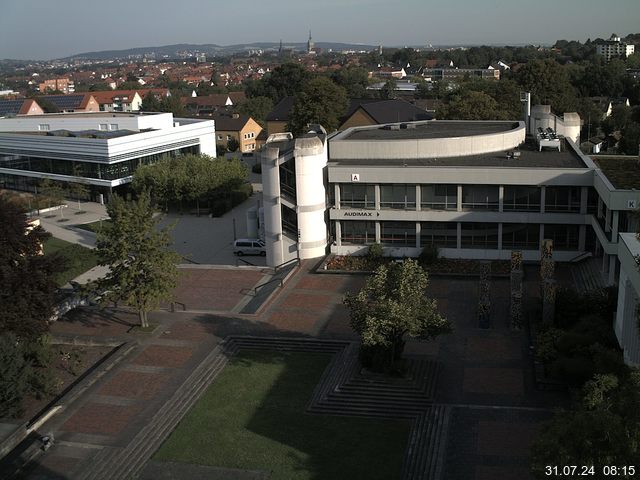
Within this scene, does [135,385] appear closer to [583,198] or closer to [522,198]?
[522,198]

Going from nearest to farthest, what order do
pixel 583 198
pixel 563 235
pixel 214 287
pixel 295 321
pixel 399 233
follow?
1. pixel 295 321
2. pixel 214 287
3. pixel 583 198
4. pixel 563 235
5. pixel 399 233

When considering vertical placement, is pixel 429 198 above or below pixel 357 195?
below

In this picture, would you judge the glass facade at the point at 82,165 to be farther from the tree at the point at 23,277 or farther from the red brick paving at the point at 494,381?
the red brick paving at the point at 494,381

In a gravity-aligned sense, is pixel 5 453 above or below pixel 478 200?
below

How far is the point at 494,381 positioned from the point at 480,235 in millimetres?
14394

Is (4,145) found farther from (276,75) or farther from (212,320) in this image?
(276,75)

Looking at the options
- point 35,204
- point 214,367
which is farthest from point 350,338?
point 35,204

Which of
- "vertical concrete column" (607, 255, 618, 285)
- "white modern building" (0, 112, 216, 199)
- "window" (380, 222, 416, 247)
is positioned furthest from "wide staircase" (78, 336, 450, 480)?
"white modern building" (0, 112, 216, 199)

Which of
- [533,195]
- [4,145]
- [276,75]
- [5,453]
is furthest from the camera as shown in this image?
[276,75]

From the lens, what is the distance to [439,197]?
37.9m

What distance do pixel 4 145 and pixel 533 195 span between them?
51.4m

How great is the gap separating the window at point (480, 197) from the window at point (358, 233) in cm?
514

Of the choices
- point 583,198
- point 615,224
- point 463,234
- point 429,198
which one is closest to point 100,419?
point 429,198

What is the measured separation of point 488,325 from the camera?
95.7ft
